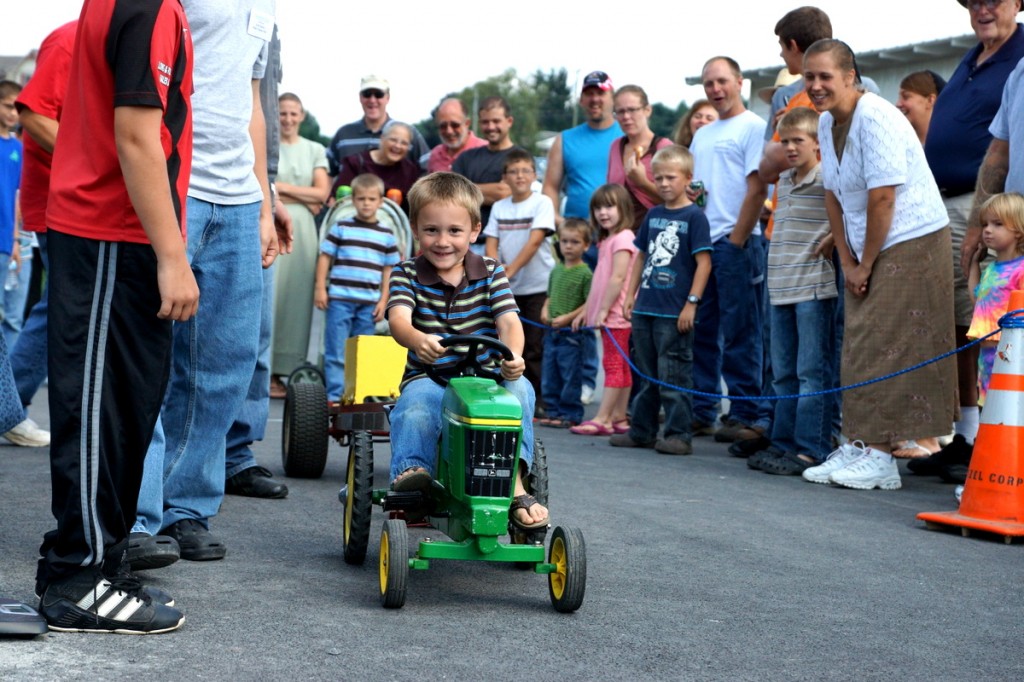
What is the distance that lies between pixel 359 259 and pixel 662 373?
286cm

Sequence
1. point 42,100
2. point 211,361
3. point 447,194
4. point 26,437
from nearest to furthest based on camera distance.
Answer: point 211,361 → point 447,194 → point 42,100 → point 26,437

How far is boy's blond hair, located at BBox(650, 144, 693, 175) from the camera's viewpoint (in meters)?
8.47

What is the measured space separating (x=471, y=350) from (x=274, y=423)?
494 centimetres

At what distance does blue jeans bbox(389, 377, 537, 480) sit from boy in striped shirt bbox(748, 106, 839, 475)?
3367 mm

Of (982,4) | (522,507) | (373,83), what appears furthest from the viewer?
(373,83)

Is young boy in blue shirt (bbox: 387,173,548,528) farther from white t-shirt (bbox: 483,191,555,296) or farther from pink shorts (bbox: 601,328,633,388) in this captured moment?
white t-shirt (bbox: 483,191,555,296)

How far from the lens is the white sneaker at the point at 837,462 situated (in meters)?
7.07

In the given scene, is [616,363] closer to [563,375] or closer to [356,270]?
[563,375]

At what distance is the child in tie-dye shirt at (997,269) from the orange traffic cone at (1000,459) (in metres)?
0.75

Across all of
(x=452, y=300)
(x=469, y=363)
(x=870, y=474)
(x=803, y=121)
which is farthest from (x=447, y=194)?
(x=803, y=121)

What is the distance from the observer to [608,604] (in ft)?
13.5

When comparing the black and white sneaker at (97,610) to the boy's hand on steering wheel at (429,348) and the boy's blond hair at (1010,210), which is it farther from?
the boy's blond hair at (1010,210)

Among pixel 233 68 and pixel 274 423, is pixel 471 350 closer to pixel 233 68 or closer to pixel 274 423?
pixel 233 68

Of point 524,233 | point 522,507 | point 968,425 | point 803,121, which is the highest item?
point 803,121
